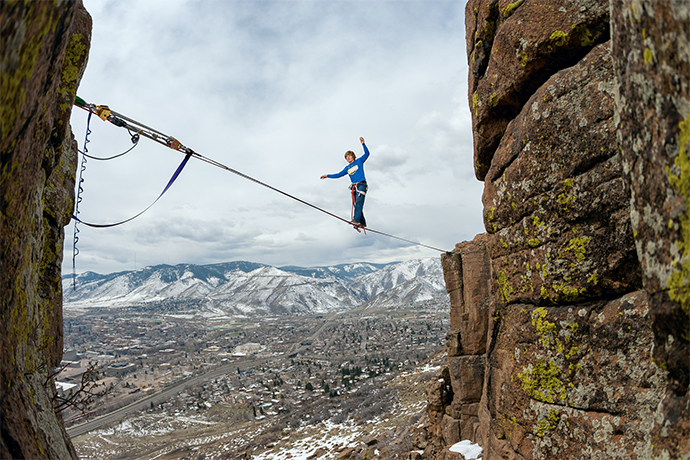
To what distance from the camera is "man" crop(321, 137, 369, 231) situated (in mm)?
13391

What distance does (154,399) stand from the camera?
299 feet

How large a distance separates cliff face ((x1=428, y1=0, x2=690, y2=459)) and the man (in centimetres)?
607

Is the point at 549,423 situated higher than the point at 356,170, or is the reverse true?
the point at 356,170

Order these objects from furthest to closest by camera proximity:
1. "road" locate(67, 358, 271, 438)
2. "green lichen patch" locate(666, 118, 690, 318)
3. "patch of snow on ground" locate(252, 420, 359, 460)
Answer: "road" locate(67, 358, 271, 438) < "patch of snow on ground" locate(252, 420, 359, 460) < "green lichen patch" locate(666, 118, 690, 318)

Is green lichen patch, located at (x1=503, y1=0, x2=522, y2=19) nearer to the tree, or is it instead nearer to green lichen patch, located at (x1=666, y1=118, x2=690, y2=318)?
green lichen patch, located at (x1=666, y1=118, x2=690, y2=318)

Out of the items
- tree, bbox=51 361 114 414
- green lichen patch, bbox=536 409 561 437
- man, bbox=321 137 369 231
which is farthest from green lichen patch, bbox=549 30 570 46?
tree, bbox=51 361 114 414

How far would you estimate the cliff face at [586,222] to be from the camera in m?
2.93

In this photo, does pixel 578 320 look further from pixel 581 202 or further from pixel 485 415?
pixel 485 415

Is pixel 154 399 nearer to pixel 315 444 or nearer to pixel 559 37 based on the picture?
pixel 315 444

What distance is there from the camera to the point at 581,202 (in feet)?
17.3

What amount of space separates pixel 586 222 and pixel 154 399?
Answer: 359 feet

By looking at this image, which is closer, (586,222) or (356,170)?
(586,222)

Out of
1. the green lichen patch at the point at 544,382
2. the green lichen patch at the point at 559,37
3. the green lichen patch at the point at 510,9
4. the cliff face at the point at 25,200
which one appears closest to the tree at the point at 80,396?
the cliff face at the point at 25,200

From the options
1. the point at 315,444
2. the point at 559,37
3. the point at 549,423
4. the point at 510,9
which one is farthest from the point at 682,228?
the point at 315,444
